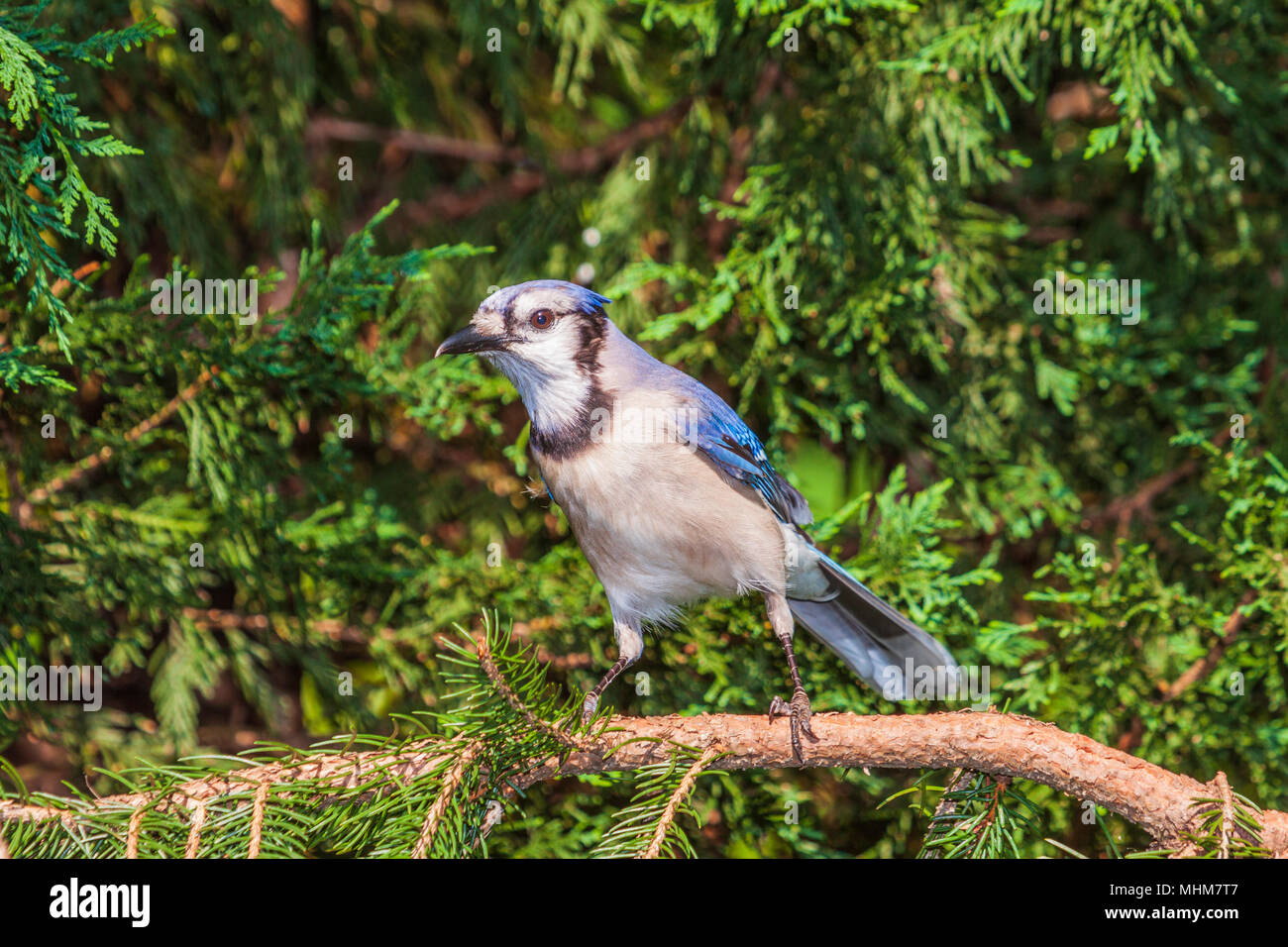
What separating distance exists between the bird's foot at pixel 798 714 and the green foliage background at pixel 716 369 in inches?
17.7

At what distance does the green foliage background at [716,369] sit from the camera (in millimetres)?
2615

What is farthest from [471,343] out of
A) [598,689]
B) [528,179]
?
[528,179]

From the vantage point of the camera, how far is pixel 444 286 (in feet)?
11.7

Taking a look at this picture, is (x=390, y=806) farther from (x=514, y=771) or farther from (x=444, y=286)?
(x=444, y=286)

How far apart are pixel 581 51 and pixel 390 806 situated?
2388mm

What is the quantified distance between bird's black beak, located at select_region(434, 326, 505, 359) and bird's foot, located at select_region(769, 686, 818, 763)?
93 cm

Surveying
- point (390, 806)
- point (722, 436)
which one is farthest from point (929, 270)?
point (390, 806)

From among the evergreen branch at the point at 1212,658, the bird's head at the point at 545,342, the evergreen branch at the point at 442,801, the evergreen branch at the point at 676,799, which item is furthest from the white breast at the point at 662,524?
the evergreen branch at the point at 1212,658

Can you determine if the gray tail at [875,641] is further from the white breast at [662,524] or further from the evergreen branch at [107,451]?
the evergreen branch at [107,451]

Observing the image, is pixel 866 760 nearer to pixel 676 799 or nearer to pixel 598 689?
pixel 676 799

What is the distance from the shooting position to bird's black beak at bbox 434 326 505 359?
211 centimetres

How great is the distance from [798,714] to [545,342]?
35.8 inches

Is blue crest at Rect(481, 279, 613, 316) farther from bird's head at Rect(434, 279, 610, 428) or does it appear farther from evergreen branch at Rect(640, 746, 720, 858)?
evergreen branch at Rect(640, 746, 720, 858)

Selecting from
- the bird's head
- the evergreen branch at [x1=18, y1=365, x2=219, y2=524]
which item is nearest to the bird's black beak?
the bird's head
